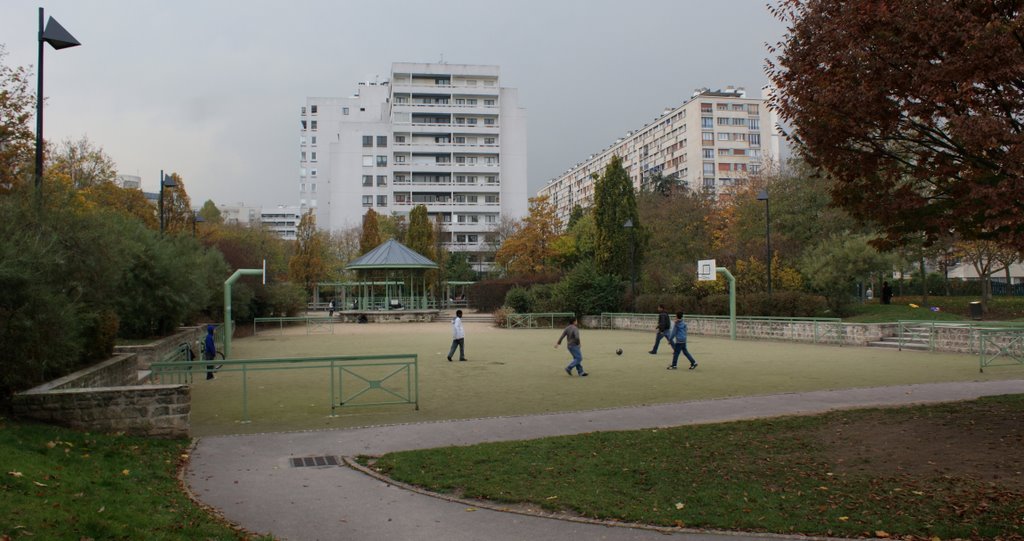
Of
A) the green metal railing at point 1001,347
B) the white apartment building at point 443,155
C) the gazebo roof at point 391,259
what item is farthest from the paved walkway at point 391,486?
the white apartment building at point 443,155

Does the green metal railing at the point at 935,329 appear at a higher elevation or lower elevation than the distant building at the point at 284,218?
lower

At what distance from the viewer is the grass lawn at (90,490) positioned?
15.8 feet

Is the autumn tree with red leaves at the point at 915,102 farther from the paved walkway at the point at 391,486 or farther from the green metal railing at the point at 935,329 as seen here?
the green metal railing at the point at 935,329

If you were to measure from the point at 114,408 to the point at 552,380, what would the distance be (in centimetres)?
921

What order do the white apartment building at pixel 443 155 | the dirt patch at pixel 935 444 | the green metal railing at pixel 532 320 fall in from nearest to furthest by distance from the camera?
the dirt patch at pixel 935 444
the green metal railing at pixel 532 320
the white apartment building at pixel 443 155

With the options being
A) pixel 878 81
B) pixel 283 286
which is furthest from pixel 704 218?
pixel 878 81

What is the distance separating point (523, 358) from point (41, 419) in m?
14.2

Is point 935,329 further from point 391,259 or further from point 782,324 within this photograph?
point 391,259

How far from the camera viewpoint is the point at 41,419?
877 centimetres

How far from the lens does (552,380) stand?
52.4 feet

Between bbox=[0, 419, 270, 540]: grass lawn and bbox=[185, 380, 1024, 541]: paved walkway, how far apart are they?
432 mm

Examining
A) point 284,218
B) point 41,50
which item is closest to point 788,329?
point 41,50

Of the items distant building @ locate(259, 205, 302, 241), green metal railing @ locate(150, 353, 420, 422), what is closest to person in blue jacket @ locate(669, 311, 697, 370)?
green metal railing @ locate(150, 353, 420, 422)

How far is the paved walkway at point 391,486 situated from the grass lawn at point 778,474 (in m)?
0.47
